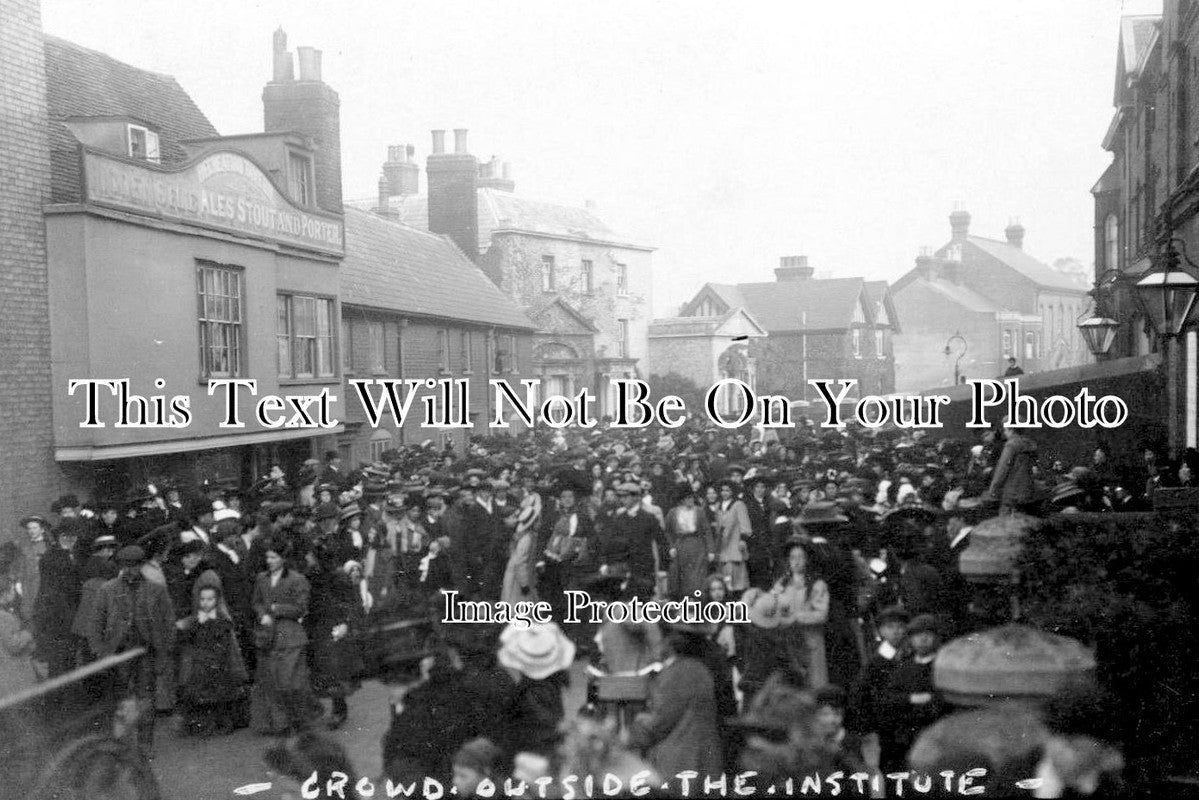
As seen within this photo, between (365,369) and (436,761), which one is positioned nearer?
(436,761)

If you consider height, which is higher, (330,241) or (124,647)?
(330,241)

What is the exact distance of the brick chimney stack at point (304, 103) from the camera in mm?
8188

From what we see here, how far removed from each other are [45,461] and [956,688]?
638cm

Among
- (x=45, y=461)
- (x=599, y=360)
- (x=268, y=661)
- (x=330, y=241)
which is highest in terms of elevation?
(x=330, y=241)

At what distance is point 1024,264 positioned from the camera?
28.4 ft

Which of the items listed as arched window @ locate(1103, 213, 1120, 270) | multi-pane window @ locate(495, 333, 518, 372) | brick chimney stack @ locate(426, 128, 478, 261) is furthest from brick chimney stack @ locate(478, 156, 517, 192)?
arched window @ locate(1103, 213, 1120, 270)

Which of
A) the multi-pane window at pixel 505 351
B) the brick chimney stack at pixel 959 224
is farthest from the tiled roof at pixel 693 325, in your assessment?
the multi-pane window at pixel 505 351

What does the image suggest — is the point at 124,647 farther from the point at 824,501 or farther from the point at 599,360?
the point at 824,501

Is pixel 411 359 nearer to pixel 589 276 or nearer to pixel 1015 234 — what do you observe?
pixel 589 276

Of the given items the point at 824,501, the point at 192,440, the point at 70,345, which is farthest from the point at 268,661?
the point at 824,501

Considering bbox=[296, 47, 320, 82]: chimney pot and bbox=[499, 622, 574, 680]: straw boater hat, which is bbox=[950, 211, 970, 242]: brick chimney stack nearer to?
bbox=[499, 622, 574, 680]: straw boater hat

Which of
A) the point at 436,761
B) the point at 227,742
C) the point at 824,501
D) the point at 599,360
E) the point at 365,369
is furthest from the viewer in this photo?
the point at 365,369

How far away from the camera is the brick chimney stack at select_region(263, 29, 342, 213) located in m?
8.19

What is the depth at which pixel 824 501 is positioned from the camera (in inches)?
377
